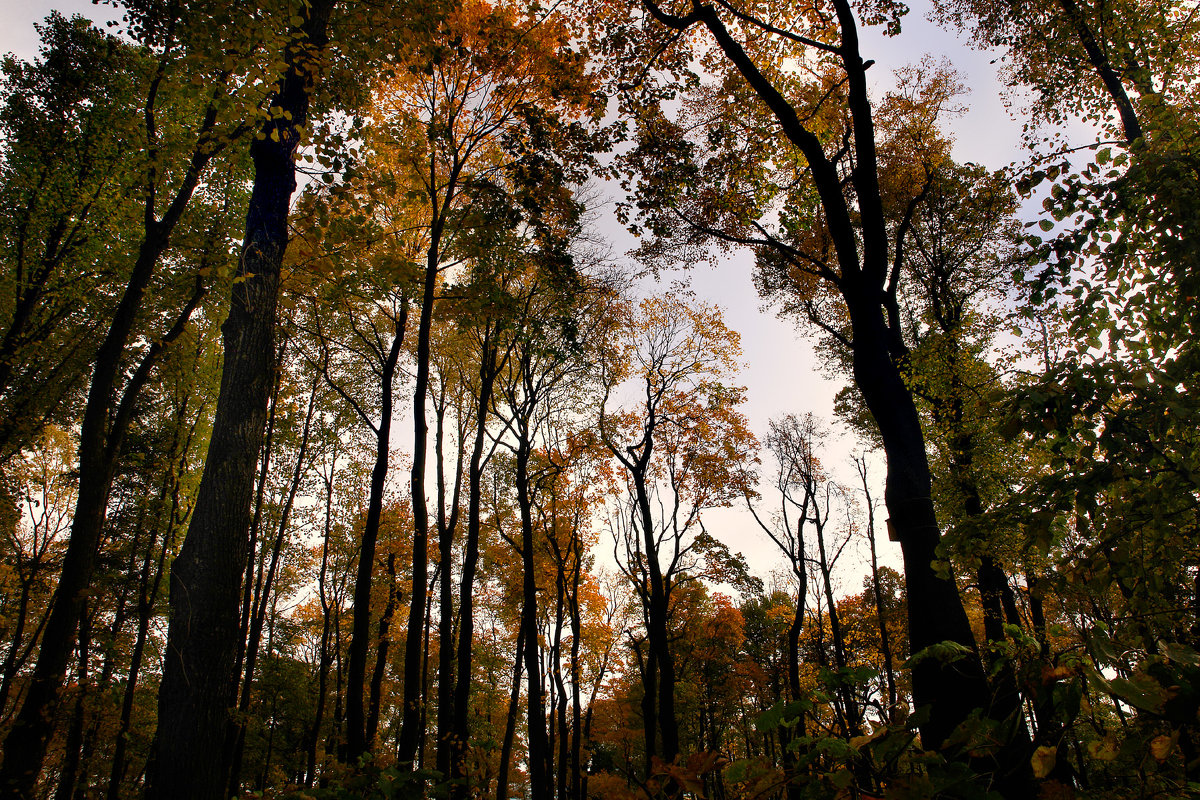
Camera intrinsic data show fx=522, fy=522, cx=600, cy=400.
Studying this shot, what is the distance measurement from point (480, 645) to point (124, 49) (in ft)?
86.5

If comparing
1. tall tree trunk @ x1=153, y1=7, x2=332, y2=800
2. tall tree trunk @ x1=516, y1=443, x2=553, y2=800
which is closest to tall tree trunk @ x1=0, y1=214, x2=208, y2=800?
tall tree trunk @ x1=153, y1=7, x2=332, y2=800

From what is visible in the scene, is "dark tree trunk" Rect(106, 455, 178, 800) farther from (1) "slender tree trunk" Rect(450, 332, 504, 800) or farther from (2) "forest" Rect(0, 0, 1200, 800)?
(1) "slender tree trunk" Rect(450, 332, 504, 800)

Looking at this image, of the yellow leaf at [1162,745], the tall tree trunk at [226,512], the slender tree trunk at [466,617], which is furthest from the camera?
the slender tree trunk at [466,617]

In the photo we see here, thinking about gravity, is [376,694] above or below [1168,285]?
below

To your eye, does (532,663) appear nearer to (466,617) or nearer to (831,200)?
(466,617)

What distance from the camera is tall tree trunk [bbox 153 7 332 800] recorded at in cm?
347

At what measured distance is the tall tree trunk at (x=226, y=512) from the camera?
347 cm

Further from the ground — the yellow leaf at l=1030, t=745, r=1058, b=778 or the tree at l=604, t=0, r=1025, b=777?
the tree at l=604, t=0, r=1025, b=777

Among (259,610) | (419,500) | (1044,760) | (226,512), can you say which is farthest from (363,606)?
(1044,760)

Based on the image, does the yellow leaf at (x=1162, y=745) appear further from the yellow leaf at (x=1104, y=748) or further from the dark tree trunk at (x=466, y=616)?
the dark tree trunk at (x=466, y=616)

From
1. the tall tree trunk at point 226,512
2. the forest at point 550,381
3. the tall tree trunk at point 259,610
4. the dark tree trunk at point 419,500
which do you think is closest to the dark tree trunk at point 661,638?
the forest at point 550,381

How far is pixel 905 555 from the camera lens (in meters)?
3.89

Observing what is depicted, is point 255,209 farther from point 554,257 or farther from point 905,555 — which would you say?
point 905,555

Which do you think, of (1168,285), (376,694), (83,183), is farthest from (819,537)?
(83,183)
